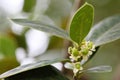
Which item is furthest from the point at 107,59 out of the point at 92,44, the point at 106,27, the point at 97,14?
the point at 92,44

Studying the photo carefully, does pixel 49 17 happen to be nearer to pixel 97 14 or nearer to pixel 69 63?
pixel 97 14

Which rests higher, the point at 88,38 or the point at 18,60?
the point at 88,38

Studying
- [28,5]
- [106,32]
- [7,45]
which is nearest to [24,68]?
[106,32]

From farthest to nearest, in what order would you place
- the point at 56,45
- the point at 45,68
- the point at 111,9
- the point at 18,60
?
the point at 111,9 < the point at 56,45 < the point at 18,60 < the point at 45,68

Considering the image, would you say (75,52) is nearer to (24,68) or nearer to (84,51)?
(84,51)

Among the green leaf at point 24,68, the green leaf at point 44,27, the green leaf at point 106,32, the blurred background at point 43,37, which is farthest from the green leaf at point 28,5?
the green leaf at point 24,68
